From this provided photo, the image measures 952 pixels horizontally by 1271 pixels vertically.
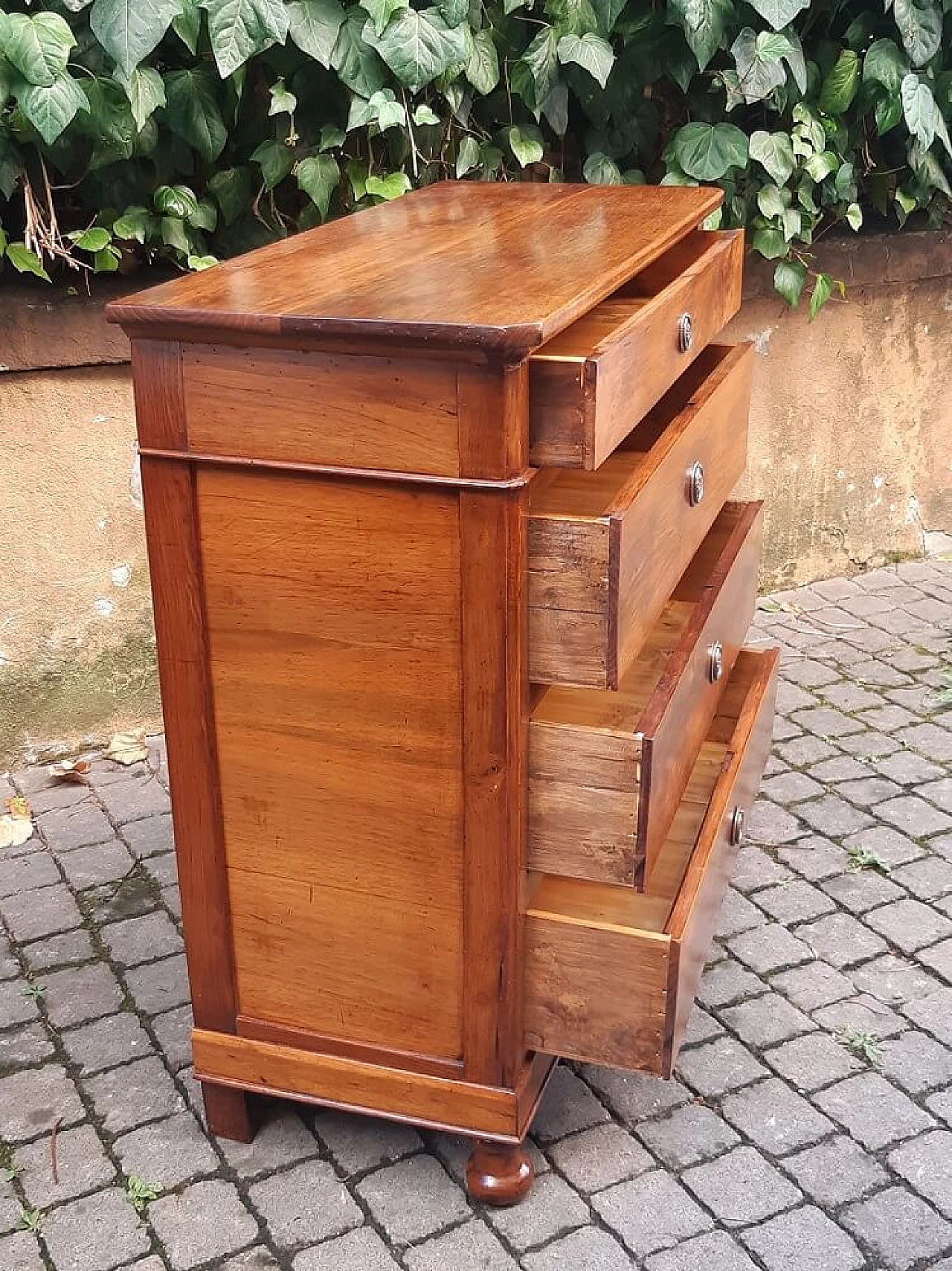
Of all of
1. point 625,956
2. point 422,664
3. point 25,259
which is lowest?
point 625,956

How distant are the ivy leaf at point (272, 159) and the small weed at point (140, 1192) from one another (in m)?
2.36

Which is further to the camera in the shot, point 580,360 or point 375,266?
point 375,266

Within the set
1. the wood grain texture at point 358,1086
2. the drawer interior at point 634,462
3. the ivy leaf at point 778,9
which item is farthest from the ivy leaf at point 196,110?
the wood grain texture at point 358,1086

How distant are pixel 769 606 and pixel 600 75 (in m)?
1.88

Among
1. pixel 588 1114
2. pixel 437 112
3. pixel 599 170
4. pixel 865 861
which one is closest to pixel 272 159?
pixel 437 112

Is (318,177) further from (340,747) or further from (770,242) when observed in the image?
(340,747)

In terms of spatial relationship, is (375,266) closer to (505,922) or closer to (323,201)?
(505,922)

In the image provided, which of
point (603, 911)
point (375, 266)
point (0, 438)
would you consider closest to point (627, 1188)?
point (603, 911)

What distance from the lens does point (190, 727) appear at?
2.11 metres

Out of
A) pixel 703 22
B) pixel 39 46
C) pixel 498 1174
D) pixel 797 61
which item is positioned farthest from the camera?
pixel 797 61

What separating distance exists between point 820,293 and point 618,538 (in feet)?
8.91

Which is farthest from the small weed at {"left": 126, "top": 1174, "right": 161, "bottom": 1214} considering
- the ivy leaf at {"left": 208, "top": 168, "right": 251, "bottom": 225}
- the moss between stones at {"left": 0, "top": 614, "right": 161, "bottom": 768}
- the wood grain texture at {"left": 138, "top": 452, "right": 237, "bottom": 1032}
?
the ivy leaf at {"left": 208, "top": 168, "right": 251, "bottom": 225}

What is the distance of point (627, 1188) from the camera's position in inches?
88.7

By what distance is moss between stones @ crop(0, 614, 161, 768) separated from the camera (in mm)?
3609
